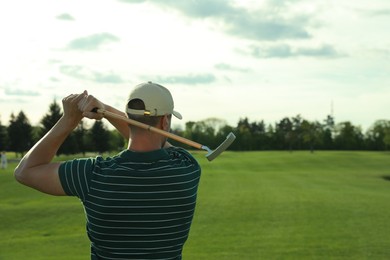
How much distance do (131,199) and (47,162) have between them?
45 centimetres

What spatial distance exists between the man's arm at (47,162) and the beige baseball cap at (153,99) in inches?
11.5

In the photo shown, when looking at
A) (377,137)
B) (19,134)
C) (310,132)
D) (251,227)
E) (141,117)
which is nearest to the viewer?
(141,117)

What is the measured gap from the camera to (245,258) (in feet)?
32.7

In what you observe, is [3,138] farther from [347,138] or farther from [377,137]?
[377,137]

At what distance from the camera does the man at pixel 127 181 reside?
2686mm

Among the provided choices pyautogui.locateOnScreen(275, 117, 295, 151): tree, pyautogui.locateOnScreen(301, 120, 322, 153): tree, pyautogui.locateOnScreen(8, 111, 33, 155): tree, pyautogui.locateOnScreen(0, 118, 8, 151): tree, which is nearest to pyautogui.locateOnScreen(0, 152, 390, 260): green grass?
pyautogui.locateOnScreen(8, 111, 33, 155): tree

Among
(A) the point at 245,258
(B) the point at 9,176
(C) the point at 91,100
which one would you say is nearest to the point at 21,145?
(B) the point at 9,176

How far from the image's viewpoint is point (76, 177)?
2.66 metres

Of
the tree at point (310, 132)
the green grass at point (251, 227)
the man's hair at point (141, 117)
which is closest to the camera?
the man's hair at point (141, 117)

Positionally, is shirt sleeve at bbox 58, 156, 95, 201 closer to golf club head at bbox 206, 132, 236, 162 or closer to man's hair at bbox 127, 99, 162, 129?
man's hair at bbox 127, 99, 162, 129

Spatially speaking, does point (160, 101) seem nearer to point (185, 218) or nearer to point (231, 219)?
point (185, 218)

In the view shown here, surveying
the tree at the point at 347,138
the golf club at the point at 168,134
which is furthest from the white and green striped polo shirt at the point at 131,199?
the tree at the point at 347,138

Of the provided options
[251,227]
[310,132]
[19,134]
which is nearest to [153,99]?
[251,227]

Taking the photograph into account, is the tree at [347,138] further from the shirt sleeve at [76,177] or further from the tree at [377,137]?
the shirt sleeve at [76,177]
